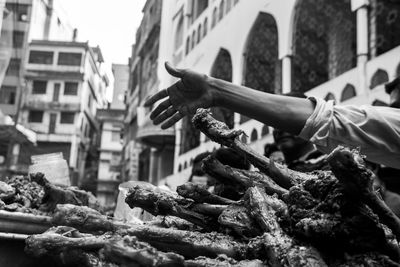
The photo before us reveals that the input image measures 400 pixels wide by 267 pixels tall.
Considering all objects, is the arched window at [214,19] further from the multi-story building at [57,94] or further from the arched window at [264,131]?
the multi-story building at [57,94]

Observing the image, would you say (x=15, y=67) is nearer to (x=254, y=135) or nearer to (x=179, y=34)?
(x=179, y=34)

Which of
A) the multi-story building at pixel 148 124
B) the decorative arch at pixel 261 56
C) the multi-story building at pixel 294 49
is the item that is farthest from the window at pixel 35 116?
the decorative arch at pixel 261 56

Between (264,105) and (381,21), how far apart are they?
219 inches

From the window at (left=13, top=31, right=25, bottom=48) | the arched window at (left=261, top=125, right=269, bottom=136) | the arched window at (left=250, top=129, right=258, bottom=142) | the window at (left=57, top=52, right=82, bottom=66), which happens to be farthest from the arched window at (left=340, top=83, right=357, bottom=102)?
the window at (left=57, top=52, right=82, bottom=66)

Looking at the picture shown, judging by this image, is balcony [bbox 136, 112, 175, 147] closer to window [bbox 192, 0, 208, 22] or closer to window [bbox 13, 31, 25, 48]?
window [bbox 192, 0, 208, 22]

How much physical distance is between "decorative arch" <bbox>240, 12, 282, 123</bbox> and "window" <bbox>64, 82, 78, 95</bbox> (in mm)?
26459

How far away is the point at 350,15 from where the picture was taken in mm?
8656

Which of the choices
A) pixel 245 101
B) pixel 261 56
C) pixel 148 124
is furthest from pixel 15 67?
pixel 245 101

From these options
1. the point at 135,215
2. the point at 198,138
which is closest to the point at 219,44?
the point at 198,138

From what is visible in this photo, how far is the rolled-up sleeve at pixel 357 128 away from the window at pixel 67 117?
34578mm

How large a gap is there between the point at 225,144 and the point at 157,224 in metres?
0.30

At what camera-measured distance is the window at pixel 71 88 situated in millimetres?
34938

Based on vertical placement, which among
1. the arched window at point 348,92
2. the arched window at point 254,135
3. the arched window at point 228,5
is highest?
the arched window at point 228,5

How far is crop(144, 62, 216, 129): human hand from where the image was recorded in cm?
152
